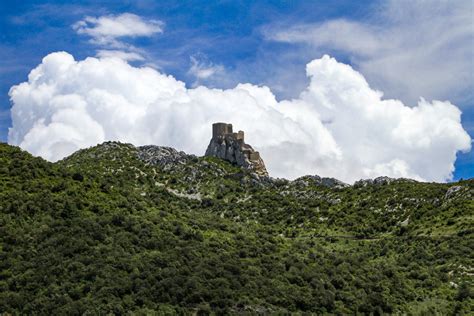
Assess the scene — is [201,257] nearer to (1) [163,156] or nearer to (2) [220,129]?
(1) [163,156]

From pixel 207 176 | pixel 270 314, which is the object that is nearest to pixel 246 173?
pixel 207 176

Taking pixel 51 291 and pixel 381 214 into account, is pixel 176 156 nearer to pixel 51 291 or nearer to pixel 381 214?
pixel 381 214

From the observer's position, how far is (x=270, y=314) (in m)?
43.6

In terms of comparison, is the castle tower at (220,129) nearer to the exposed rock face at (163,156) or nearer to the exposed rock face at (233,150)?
the exposed rock face at (233,150)

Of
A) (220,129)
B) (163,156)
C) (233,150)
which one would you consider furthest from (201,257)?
→ (220,129)

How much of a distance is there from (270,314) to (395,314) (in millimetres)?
14959

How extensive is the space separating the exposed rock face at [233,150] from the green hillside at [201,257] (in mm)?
41809

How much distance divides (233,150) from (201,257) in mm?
92034

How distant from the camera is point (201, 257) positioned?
52000mm

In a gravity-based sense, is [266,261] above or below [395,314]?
above

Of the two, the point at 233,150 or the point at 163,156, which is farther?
the point at 233,150

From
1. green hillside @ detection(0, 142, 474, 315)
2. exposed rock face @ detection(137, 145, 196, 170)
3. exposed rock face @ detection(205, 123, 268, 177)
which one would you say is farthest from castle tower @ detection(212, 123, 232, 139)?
green hillside @ detection(0, 142, 474, 315)

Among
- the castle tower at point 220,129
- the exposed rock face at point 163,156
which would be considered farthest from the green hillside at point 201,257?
the castle tower at point 220,129

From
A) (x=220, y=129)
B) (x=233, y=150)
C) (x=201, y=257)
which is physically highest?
(x=220, y=129)
